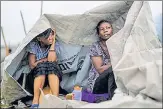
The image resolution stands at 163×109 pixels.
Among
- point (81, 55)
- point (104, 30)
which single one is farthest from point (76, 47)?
point (104, 30)

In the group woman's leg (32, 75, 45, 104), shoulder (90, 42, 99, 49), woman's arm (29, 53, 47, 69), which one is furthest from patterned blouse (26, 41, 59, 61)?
shoulder (90, 42, 99, 49)

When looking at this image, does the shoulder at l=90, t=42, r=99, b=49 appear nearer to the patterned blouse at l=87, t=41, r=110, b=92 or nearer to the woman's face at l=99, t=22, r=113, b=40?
the patterned blouse at l=87, t=41, r=110, b=92

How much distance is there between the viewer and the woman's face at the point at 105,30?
12.0ft

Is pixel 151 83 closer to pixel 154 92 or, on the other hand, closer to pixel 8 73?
pixel 154 92

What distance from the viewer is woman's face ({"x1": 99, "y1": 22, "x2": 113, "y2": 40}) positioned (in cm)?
366

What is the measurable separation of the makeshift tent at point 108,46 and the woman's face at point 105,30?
13 cm

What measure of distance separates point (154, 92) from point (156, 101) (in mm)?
53

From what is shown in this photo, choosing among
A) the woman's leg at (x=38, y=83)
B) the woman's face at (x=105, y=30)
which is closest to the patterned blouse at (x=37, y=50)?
the woman's leg at (x=38, y=83)

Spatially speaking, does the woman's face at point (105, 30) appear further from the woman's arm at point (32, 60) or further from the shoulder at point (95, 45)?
the woman's arm at point (32, 60)

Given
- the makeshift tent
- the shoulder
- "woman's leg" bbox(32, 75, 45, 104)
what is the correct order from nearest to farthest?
the makeshift tent
"woman's leg" bbox(32, 75, 45, 104)
the shoulder

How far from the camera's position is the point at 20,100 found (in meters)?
3.62

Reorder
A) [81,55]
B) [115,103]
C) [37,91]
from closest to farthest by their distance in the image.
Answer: [115,103], [37,91], [81,55]

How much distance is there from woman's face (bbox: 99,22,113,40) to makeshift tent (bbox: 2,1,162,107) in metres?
0.13

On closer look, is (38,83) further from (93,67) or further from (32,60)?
(93,67)
